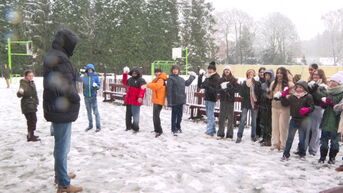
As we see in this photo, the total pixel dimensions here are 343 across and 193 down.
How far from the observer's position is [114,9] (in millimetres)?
43031

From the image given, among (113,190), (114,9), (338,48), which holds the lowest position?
(113,190)

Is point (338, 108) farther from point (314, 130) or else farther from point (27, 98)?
point (27, 98)

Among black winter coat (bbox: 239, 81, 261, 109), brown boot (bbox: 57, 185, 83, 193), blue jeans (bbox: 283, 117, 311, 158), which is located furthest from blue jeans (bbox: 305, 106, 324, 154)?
brown boot (bbox: 57, 185, 83, 193)

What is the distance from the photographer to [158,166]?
5480mm

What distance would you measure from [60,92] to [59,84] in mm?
99

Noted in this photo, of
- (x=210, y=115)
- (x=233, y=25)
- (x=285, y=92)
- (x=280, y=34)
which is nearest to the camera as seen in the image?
(x=285, y=92)

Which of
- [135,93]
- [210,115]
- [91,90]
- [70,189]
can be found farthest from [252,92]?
[70,189]

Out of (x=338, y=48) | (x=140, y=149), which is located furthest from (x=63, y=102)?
(x=338, y=48)

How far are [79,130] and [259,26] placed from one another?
62890mm

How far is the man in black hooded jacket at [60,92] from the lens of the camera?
3895 millimetres

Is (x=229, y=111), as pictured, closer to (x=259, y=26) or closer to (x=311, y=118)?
(x=311, y=118)

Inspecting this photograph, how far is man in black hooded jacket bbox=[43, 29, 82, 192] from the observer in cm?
389

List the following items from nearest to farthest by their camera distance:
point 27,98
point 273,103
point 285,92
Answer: point 285,92 → point 273,103 → point 27,98

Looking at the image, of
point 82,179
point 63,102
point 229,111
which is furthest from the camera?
point 229,111
